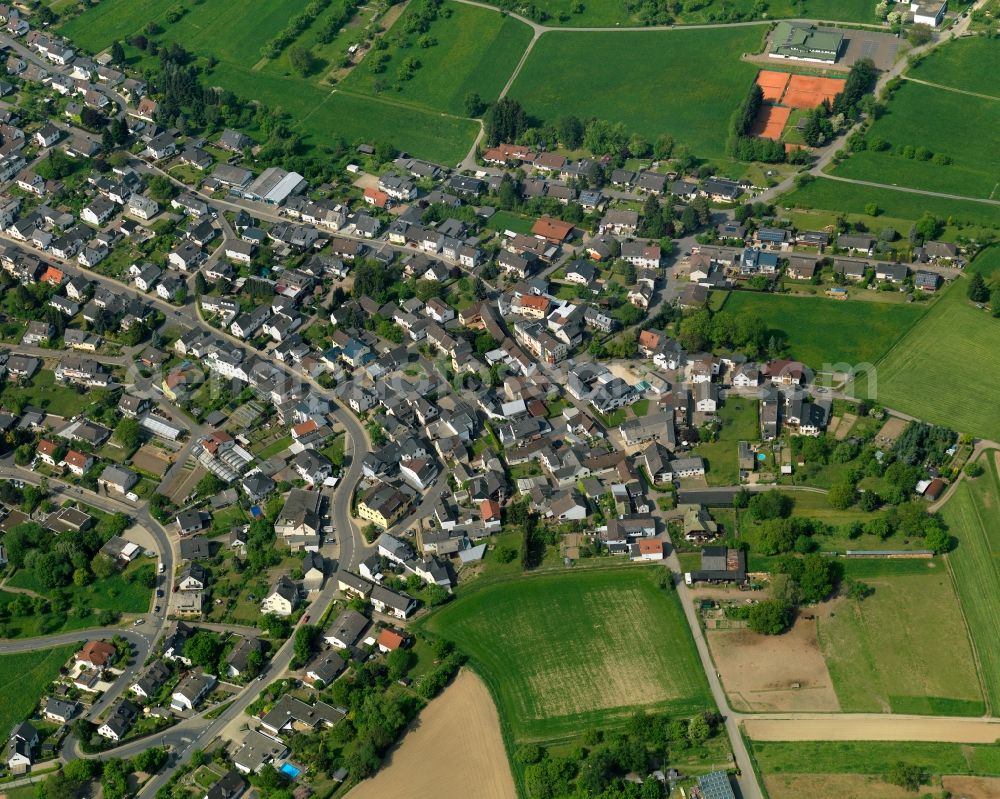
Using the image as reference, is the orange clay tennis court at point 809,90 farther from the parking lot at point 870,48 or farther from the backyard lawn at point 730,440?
the backyard lawn at point 730,440

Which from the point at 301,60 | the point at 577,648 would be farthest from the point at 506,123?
the point at 577,648

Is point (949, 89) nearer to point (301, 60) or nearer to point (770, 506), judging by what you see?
point (770, 506)

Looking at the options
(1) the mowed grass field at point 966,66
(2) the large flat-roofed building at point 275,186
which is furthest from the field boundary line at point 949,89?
(2) the large flat-roofed building at point 275,186

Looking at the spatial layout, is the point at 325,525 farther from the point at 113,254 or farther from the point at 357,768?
the point at 113,254

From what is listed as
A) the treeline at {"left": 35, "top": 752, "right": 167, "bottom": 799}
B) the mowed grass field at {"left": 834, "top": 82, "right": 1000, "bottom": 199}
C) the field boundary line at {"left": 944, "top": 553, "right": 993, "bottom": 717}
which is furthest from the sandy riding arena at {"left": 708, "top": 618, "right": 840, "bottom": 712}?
the mowed grass field at {"left": 834, "top": 82, "right": 1000, "bottom": 199}

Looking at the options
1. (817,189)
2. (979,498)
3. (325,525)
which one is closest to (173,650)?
(325,525)

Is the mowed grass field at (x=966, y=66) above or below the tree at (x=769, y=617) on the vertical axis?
above
